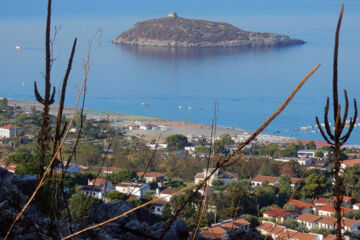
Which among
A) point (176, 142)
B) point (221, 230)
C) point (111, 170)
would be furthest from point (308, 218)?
point (176, 142)

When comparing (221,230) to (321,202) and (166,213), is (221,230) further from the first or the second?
→ (321,202)

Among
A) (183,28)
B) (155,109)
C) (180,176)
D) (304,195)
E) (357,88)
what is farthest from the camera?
(183,28)

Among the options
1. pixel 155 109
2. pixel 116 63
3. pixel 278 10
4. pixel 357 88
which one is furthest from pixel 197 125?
pixel 278 10

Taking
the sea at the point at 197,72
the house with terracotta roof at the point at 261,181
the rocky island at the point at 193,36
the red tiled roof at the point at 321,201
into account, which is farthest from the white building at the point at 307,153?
the rocky island at the point at 193,36

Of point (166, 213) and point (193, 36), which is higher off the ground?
point (193, 36)

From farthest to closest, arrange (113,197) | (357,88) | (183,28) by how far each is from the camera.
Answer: (183,28)
(357,88)
(113,197)

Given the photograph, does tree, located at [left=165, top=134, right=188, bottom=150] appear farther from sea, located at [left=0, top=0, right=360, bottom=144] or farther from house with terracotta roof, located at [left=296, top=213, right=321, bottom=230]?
house with terracotta roof, located at [left=296, top=213, right=321, bottom=230]

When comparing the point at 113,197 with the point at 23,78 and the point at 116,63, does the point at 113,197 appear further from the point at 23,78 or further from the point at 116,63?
the point at 116,63
